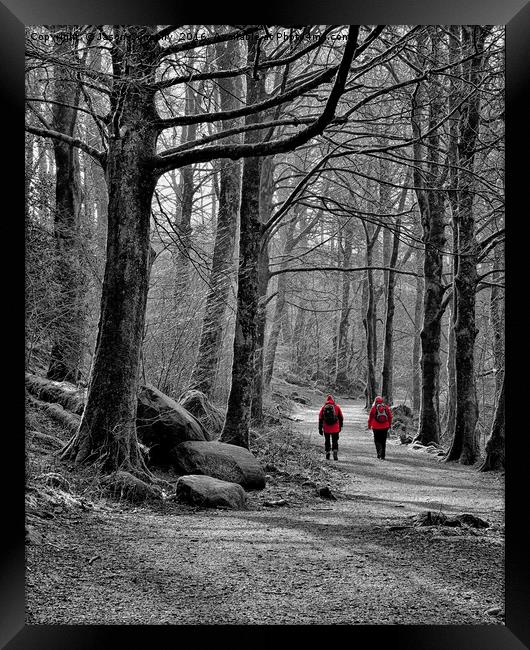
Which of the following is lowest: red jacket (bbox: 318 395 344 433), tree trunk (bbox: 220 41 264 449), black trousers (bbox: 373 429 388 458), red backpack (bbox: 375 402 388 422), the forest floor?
the forest floor

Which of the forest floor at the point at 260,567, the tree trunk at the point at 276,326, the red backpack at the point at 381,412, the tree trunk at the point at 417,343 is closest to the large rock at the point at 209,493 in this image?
the forest floor at the point at 260,567

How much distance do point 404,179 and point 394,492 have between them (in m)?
17.6

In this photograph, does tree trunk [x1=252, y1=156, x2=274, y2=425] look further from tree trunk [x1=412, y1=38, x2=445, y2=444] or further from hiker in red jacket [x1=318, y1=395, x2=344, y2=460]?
tree trunk [x1=412, y1=38, x2=445, y2=444]

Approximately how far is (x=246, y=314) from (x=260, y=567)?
272 inches

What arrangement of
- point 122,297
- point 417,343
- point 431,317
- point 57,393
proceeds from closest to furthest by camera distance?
point 122,297
point 57,393
point 431,317
point 417,343

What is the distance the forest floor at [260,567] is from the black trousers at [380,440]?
5.10 meters

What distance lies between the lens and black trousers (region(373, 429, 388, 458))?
1412cm

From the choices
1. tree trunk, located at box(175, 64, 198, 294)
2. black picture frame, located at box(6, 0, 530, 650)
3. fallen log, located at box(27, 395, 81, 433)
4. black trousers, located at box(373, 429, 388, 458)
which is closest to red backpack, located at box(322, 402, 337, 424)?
black trousers, located at box(373, 429, 388, 458)

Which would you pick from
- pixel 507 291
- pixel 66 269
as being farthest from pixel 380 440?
pixel 507 291

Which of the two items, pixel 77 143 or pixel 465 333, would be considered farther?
pixel 465 333

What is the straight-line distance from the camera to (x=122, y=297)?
27.1 feet

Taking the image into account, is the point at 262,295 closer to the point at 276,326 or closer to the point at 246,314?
the point at 246,314

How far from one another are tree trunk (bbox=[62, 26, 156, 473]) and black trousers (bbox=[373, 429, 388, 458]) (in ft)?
22.3
